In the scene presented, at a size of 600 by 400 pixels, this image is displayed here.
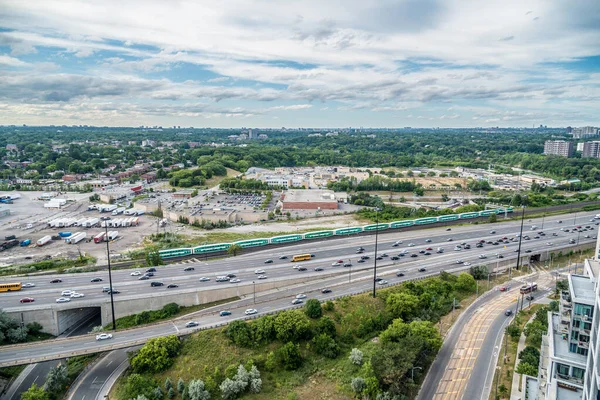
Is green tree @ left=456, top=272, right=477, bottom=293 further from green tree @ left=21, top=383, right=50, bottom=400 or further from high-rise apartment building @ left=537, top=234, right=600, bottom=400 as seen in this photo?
green tree @ left=21, top=383, right=50, bottom=400

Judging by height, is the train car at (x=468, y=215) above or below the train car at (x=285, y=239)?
above

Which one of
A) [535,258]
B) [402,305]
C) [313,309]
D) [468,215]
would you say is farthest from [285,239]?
[468,215]

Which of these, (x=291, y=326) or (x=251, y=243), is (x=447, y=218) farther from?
(x=291, y=326)

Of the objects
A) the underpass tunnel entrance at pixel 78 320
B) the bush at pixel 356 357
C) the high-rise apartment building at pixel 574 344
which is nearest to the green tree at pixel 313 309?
the bush at pixel 356 357

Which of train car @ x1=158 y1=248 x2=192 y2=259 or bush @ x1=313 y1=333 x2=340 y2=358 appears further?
train car @ x1=158 y1=248 x2=192 y2=259

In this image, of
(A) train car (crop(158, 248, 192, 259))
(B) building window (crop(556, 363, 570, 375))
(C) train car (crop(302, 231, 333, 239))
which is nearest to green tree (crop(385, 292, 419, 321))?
(B) building window (crop(556, 363, 570, 375))

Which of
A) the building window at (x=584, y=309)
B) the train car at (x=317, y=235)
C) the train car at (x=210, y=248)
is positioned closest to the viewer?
the building window at (x=584, y=309)

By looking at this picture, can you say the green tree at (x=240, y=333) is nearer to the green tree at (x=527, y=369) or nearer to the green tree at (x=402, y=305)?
the green tree at (x=402, y=305)

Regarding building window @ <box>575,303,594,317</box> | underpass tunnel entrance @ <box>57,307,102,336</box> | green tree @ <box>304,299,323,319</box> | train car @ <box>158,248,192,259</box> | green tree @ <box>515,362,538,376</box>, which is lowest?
underpass tunnel entrance @ <box>57,307,102,336</box>
